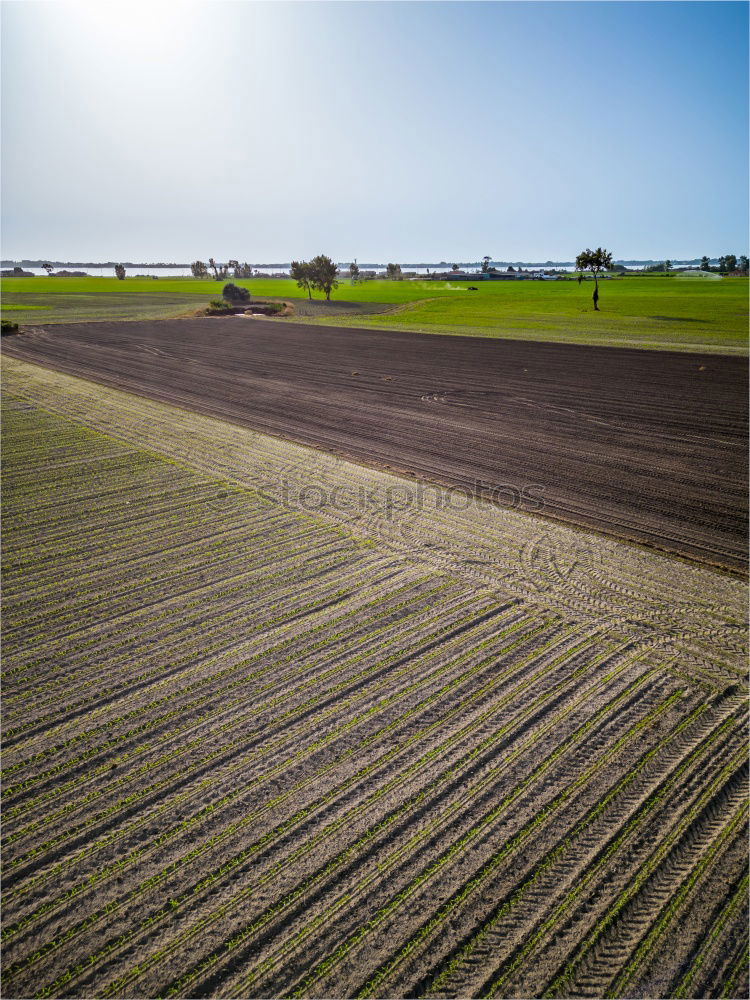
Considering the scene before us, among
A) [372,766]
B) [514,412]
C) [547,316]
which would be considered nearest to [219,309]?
[547,316]

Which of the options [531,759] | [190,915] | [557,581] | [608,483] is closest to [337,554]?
[557,581]

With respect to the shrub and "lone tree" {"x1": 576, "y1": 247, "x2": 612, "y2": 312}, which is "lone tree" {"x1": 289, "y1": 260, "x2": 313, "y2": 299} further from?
"lone tree" {"x1": 576, "y1": 247, "x2": 612, "y2": 312}

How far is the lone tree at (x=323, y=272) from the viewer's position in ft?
310

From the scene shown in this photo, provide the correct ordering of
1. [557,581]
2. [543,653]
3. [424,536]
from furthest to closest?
[424,536] → [557,581] → [543,653]

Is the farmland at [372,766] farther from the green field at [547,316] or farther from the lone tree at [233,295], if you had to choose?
the lone tree at [233,295]

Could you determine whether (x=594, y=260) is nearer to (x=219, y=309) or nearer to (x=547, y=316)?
(x=547, y=316)

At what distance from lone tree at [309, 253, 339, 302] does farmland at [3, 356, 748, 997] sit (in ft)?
303

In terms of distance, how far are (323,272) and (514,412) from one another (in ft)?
276

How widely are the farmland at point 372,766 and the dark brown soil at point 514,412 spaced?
2112 mm

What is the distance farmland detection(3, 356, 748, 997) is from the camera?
4.42m

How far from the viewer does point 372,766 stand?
5973mm

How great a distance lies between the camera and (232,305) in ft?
253

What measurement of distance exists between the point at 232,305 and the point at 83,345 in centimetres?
3861

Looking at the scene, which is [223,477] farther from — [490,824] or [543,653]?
[490,824]
